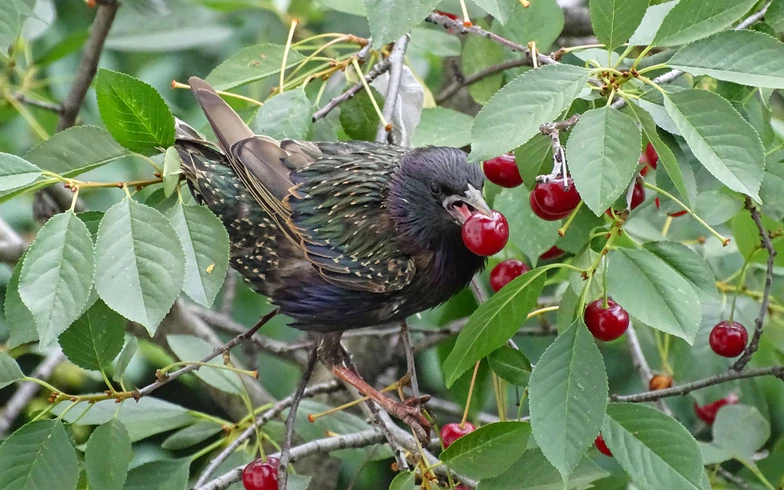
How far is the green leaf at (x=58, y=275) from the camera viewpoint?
4.70 feet

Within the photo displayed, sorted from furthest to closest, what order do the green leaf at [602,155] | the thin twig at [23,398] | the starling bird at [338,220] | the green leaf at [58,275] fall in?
the thin twig at [23,398] → the starling bird at [338,220] → the green leaf at [58,275] → the green leaf at [602,155]

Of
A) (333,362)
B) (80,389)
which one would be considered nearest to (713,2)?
(333,362)

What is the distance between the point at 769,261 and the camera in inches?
74.8

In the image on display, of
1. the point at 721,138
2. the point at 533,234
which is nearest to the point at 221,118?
the point at 533,234

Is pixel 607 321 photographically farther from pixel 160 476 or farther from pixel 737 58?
pixel 160 476

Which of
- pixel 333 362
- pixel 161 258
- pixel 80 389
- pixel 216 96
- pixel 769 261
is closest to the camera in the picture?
pixel 161 258

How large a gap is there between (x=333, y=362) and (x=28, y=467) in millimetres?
929

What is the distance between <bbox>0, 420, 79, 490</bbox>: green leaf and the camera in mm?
1704

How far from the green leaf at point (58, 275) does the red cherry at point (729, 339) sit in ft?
4.87

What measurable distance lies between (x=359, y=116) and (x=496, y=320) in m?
0.86

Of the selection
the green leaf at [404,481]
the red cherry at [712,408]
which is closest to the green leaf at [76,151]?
the green leaf at [404,481]

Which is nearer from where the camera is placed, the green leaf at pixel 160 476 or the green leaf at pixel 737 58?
the green leaf at pixel 737 58

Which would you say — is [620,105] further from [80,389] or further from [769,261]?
[80,389]

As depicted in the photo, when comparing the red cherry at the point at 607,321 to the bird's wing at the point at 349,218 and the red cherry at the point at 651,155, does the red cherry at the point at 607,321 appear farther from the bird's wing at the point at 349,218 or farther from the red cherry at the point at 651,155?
the bird's wing at the point at 349,218
